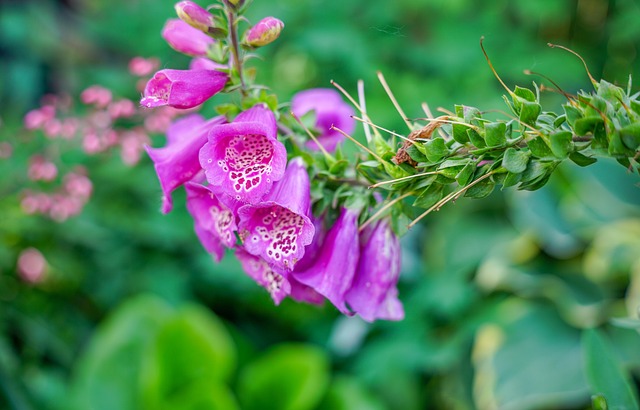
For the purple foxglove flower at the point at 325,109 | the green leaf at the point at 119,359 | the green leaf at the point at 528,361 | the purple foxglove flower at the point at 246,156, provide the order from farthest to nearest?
the green leaf at the point at 528,361 < the green leaf at the point at 119,359 < the purple foxglove flower at the point at 325,109 < the purple foxglove flower at the point at 246,156

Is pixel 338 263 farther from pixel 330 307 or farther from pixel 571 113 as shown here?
pixel 330 307

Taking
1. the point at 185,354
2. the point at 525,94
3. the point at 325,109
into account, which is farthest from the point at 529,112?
the point at 185,354

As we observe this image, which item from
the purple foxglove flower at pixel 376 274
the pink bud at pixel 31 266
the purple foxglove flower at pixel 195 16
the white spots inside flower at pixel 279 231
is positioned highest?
the purple foxglove flower at pixel 195 16

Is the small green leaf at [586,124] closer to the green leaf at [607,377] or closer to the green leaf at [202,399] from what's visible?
the green leaf at [607,377]

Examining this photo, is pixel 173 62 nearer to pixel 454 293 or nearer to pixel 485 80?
pixel 485 80

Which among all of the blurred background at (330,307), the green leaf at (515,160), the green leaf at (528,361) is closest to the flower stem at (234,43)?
the green leaf at (515,160)

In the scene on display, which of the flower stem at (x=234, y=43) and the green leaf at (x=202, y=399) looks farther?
the green leaf at (x=202, y=399)

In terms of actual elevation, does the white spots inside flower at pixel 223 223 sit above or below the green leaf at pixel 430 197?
below
